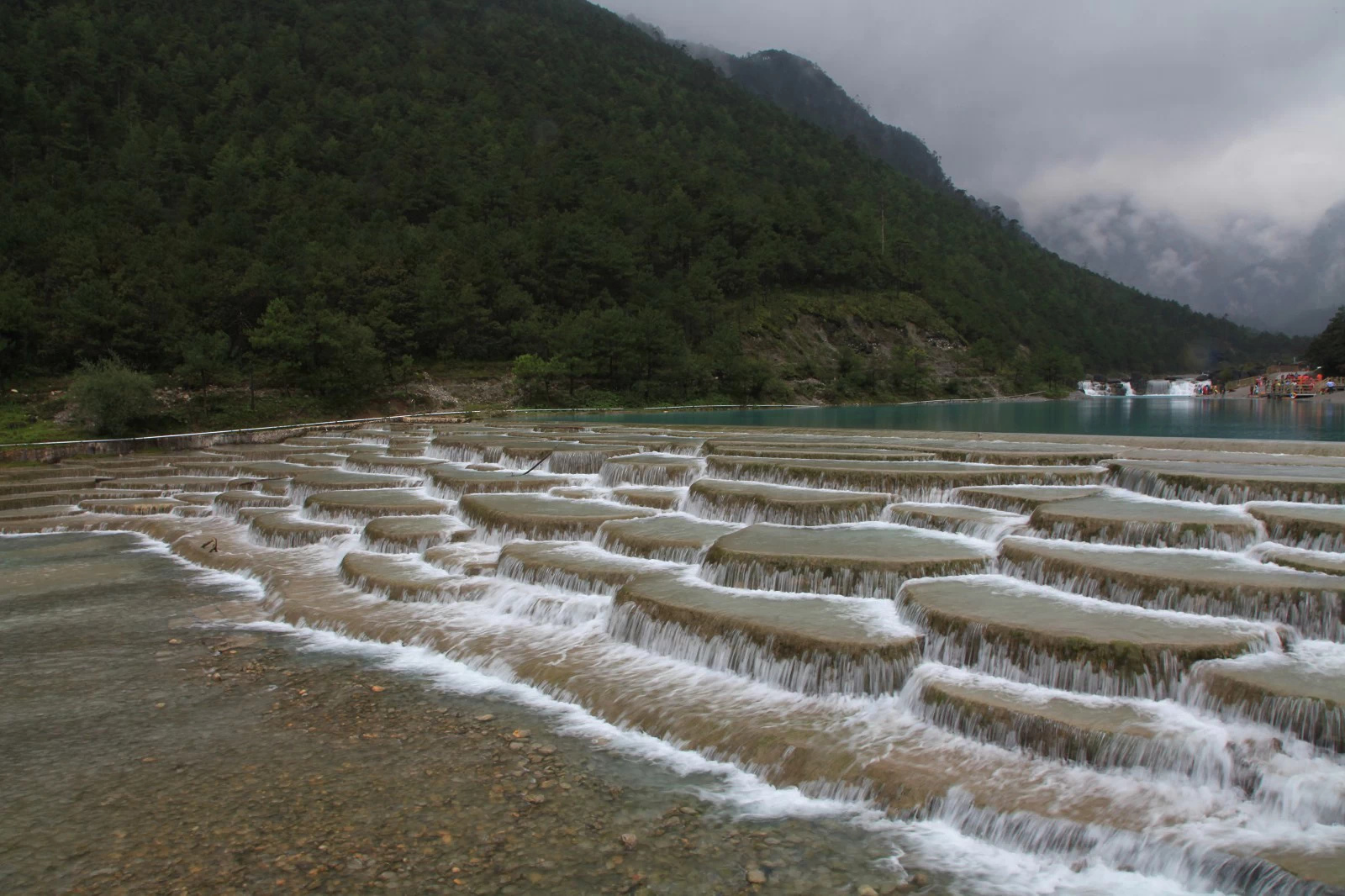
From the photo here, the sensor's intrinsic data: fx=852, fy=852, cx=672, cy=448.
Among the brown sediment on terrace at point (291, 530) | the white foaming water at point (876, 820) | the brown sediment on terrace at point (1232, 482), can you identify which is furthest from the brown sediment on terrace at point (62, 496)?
the brown sediment on terrace at point (1232, 482)

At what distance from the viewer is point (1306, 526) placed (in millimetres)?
11547

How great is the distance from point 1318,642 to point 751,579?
20.5ft

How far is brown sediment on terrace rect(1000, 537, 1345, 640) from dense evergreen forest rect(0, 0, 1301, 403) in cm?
4872

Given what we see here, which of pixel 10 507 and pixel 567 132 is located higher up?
pixel 567 132

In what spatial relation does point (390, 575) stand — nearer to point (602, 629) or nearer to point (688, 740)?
point (602, 629)

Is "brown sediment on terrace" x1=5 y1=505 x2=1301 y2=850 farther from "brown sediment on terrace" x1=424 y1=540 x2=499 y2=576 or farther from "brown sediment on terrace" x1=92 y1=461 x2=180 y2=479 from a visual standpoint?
"brown sediment on terrace" x1=92 y1=461 x2=180 y2=479

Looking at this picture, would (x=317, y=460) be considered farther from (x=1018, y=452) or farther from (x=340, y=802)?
(x=340, y=802)

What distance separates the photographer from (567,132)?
132125 millimetres

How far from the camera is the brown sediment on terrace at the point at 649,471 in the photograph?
20.0 meters

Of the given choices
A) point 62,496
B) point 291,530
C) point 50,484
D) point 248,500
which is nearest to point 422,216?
point 50,484

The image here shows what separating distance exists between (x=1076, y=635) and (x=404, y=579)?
981cm

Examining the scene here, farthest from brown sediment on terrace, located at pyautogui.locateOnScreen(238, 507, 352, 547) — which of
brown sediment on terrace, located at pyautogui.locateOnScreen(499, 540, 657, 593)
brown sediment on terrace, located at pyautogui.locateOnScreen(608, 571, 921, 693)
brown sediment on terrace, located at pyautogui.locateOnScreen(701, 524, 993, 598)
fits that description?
brown sediment on terrace, located at pyautogui.locateOnScreen(701, 524, 993, 598)

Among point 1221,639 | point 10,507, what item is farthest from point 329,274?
point 1221,639

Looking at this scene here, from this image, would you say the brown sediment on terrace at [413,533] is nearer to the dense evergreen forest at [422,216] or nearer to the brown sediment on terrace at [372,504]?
the brown sediment on terrace at [372,504]
